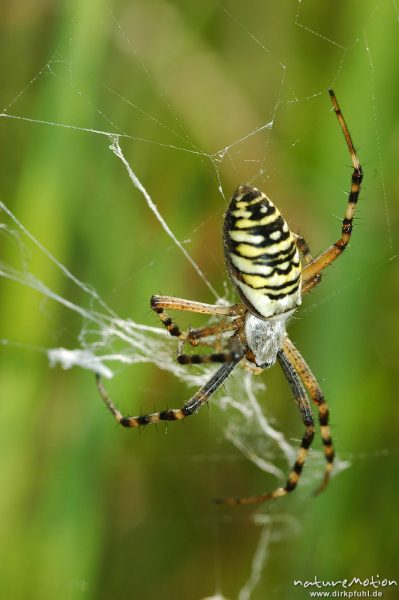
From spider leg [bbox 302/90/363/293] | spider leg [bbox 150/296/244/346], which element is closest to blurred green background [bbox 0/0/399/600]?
spider leg [bbox 302/90/363/293]

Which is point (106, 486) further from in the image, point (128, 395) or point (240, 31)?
point (240, 31)

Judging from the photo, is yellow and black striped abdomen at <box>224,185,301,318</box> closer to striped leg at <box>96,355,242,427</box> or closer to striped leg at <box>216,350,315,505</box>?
striped leg at <box>96,355,242,427</box>

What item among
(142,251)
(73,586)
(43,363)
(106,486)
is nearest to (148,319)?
(142,251)

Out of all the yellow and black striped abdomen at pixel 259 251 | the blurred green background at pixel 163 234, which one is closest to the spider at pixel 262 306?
the yellow and black striped abdomen at pixel 259 251

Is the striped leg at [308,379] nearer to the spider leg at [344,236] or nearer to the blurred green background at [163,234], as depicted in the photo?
the blurred green background at [163,234]

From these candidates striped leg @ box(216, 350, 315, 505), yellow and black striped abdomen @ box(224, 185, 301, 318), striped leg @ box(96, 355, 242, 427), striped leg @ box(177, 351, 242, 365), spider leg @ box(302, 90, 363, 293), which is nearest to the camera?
yellow and black striped abdomen @ box(224, 185, 301, 318)

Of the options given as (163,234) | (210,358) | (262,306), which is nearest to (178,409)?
(210,358)

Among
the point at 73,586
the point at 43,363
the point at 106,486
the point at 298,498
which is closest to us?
the point at 73,586
